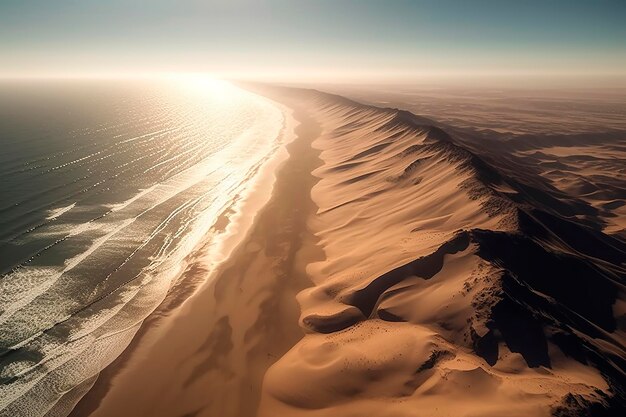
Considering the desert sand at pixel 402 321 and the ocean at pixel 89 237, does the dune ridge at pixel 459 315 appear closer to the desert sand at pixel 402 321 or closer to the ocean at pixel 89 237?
the desert sand at pixel 402 321

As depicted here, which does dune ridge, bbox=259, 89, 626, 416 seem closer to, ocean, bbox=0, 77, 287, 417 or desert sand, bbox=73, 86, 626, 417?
desert sand, bbox=73, 86, 626, 417

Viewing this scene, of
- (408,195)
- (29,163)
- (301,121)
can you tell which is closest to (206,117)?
(301,121)

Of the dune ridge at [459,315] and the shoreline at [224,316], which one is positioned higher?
the dune ridge at [459,315]

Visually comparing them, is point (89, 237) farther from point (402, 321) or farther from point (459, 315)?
point (459, 315)

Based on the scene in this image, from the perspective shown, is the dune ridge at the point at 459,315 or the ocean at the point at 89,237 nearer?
the dune ridge at the point at 459,315

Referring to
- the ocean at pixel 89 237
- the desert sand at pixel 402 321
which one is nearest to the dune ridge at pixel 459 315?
the desert sand at pixel 402 321

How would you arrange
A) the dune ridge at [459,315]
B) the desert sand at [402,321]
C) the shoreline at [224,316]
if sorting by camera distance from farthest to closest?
the shoreline at [224,316] < the desert sand at [402,321] < the dune ridge at [459,315]

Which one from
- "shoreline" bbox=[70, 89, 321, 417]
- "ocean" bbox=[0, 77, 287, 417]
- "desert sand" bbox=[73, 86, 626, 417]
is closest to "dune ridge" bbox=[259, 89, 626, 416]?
"desert sand" bbox=[73, 86, 626, 417]

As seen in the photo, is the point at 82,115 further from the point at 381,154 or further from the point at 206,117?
the point at 381,154
